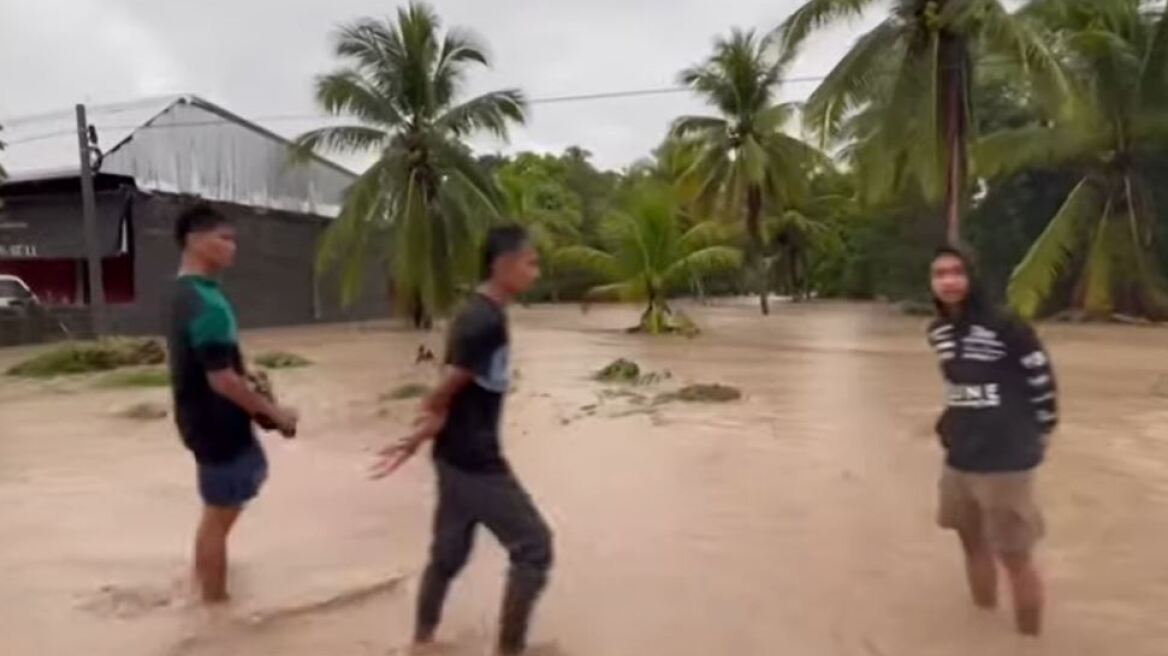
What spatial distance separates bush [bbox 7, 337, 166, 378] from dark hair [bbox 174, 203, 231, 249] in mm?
13760

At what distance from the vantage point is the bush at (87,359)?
1723 centimetres

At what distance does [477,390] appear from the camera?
152 inches

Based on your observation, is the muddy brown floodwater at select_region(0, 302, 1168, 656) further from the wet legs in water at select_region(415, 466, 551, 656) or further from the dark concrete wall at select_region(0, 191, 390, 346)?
the dark concrete wall at select_region(0, 191, 390, 346)

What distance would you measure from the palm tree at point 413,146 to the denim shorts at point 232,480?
21.4 m

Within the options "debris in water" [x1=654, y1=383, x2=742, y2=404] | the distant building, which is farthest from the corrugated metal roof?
"debris in water" [x1=654, y1=383, x2=742, y2=404]

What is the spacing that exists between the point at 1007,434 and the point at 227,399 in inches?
112

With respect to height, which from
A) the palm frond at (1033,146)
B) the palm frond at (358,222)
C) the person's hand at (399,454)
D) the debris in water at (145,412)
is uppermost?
A: the palm frond at (1033,146)

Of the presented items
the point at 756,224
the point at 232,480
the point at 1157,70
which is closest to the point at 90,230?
the point at 232,480

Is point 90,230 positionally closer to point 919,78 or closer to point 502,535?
point 919,78

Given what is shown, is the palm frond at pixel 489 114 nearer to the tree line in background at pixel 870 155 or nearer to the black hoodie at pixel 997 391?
the tree line in background at pixel 870 155

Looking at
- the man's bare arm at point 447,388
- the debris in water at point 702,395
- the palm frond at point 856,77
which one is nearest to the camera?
the man's bare arm at point 447,388

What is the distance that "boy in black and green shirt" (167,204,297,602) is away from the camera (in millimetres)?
4379

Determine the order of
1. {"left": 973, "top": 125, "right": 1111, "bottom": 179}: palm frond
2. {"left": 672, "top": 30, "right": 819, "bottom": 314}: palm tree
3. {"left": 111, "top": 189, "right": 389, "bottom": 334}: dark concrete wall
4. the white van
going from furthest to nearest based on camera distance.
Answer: {"left": 672, "top": 30, "right": 819, "bottom": 314}: palm tree, {"left": 111, "top": 189, "right": 389, "bottom": 334}: dark concrete wall, {"left": 973, "top": 125, "right": 1111, "bottom": 179}: palm frond, the white van

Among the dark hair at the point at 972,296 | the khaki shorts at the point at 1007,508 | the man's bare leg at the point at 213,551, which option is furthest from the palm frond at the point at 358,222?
the khaki shorts at the point at 1007,508
